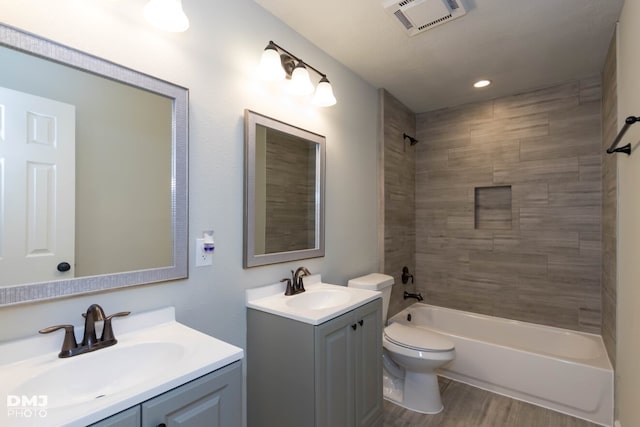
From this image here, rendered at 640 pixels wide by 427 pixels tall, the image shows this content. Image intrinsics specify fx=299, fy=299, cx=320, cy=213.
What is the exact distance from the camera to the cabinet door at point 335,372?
1346 millimetres

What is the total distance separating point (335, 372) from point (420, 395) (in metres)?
1.04

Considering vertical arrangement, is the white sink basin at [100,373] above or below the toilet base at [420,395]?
above

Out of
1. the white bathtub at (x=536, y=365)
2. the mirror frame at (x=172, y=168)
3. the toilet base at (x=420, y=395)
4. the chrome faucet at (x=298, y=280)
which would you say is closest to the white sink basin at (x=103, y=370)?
the mirror frame at (x=172, y=168)

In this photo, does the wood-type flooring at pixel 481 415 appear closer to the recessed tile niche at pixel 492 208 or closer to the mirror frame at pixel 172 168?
the recessed tile niche at pixel 492 208

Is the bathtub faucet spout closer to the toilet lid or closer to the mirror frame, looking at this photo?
the toilet lid

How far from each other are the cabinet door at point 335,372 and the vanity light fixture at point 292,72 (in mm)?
1283

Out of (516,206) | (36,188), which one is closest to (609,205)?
(516,206)

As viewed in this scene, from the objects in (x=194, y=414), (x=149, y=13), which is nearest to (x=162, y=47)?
(x=149, y=13)

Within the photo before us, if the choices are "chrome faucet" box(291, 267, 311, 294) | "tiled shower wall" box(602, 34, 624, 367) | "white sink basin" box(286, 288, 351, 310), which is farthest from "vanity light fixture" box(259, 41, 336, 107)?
"tiled shower wall" box(602, 34, 624, 367)

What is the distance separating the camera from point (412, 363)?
2.06 m

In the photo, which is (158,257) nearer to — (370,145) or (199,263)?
(199,263)

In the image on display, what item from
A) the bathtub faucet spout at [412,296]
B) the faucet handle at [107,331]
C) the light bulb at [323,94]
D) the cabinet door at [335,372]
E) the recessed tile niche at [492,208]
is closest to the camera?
the faucet handle at [107,331]

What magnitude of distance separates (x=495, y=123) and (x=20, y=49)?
3.27 meters

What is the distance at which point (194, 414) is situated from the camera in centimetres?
87
